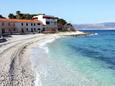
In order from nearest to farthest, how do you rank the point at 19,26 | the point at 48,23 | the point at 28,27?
the point at 19,26 → the point at 28,27 → the point at 48,23

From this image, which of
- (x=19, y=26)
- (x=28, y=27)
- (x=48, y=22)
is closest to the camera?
(x=19, y=26)

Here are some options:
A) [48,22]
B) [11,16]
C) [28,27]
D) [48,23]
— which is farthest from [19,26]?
[11,16]

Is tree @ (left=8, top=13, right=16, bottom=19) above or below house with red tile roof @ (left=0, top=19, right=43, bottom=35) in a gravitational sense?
above

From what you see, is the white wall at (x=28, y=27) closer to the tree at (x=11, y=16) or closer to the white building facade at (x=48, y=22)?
the white building facade at (x=48, y=22)

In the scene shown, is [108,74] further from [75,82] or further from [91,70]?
[75,82]

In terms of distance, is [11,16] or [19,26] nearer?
[19,26]

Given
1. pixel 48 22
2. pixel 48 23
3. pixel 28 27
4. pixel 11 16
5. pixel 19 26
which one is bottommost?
pixel 28 27

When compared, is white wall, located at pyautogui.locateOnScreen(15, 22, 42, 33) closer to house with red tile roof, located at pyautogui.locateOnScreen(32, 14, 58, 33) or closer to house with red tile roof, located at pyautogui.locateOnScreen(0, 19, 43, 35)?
house with red tile roof, located at pyautogui.locateOnScreen(0, 19, 43, 35)

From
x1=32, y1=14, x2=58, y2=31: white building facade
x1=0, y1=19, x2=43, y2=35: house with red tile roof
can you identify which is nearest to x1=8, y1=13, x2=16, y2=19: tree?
x1=32, y1=14, x2=58, y2=31: white building facade

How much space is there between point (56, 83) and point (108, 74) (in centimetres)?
525

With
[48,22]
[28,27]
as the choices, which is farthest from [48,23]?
[28,27]

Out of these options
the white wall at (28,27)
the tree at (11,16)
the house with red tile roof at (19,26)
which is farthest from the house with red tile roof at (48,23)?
the tree at (11,16)

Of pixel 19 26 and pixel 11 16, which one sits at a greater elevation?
pixel 11 16

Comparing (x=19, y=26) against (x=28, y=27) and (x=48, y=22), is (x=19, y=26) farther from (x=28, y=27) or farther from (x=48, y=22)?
(x=48, y=22)
